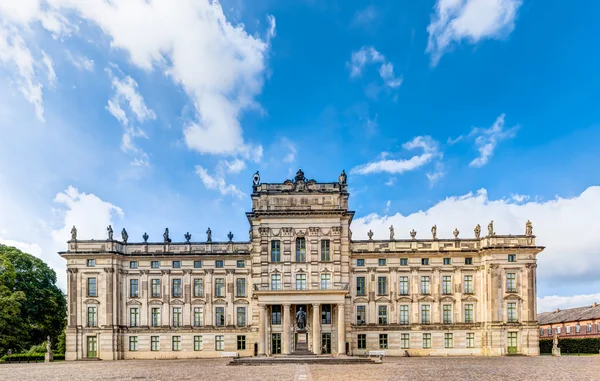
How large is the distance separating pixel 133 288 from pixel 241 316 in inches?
503

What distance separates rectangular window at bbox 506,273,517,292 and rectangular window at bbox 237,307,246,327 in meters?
29.4

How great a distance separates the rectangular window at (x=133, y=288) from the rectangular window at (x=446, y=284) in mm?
34679

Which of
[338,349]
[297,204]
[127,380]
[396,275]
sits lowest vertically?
[338,349]

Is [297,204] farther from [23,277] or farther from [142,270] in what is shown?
[23,277]

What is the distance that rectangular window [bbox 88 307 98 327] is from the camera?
2355 inches

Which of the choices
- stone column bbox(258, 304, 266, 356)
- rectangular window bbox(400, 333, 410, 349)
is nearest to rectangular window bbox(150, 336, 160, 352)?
stone column bbox(258, 304, 266, 356)

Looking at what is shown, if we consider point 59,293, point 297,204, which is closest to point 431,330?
point 297,204

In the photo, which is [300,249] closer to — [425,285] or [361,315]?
[361,315]

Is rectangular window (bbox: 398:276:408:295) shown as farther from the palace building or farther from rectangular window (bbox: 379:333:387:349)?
rectangular window (bbox: 379:333:387:349)

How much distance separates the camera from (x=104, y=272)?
2379 inches

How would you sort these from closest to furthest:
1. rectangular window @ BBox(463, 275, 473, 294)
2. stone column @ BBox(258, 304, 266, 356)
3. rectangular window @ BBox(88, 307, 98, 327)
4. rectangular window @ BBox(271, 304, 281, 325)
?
stone column @ BBox(258, 304, 266, 356) < rectangular window @ BBox(271, 304, 281, 325) < rectangular window @ BBox(88, 307, 98, 327) < rectangular window @ BBox(463, 275, 473, 294)

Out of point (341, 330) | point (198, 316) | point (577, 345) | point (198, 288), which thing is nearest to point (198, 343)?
point (198, 316)

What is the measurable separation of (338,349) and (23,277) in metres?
38.7

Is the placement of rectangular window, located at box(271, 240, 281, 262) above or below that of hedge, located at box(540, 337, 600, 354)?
above
